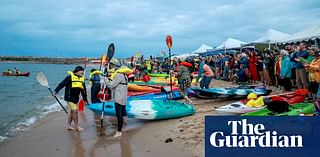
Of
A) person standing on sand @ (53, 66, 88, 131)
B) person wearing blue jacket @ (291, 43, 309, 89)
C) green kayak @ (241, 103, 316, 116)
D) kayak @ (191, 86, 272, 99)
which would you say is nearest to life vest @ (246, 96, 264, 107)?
green kayak @ (241, 103, 316, 116)

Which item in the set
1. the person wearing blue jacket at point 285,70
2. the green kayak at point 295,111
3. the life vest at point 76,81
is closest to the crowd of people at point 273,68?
the person wearing blue jacket at point 285,70

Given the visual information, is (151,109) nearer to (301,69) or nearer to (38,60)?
(301,69)

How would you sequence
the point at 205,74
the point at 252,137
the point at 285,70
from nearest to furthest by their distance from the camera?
1. the point at 252,137
2. the point at 285,70
3. the point at 205,74

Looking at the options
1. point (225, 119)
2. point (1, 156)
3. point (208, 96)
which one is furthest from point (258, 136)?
point (208, 96)

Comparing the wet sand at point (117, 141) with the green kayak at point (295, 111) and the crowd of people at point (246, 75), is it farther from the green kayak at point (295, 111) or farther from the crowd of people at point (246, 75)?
the green kayak at point (295, 111)

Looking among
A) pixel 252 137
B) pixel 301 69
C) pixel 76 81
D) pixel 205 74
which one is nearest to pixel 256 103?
pixel 301 69

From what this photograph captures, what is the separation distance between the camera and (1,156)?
20.0ft

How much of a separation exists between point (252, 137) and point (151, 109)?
5.18 metres

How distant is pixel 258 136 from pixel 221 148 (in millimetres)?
329

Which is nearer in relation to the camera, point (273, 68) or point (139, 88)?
point (273, 68)

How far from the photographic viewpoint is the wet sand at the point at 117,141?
548 centimetres

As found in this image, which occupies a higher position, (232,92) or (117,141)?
(232,92)

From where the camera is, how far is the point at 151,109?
7816 mm

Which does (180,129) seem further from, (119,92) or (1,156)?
(1,156)
